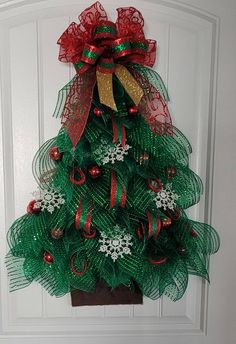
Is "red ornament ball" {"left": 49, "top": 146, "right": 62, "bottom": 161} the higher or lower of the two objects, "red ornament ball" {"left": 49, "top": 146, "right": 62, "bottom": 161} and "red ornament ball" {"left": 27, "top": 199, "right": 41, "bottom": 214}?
the higher

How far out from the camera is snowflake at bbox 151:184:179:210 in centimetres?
66

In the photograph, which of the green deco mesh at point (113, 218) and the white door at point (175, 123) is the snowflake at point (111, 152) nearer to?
the green deco mesh at point (113, 218)

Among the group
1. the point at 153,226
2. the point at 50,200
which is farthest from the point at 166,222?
the point at 50,200

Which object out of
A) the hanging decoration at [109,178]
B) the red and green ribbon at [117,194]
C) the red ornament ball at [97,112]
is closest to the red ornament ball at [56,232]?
the hanging decoration at [109,178]

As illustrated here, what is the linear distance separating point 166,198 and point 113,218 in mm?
126

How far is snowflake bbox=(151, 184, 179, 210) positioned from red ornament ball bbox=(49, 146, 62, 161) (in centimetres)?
22

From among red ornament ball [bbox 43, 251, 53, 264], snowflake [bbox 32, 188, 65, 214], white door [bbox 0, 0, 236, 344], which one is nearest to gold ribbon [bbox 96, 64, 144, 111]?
white door [bbox 0, 0, 236, 344]

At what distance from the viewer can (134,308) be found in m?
0.77

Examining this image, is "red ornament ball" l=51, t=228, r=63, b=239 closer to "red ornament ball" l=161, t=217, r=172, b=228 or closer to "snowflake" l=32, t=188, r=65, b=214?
"snowflake" l=32, t=188, r=65, b=214

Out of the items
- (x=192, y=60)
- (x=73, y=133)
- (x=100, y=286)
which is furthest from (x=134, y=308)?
(x=192, y=60)

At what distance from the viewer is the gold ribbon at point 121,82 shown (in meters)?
0.60

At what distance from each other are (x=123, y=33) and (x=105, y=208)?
Answer: 375 millimetres

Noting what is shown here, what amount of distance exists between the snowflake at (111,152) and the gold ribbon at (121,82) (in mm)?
82

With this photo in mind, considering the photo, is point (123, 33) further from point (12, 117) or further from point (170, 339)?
point (170, 339)
